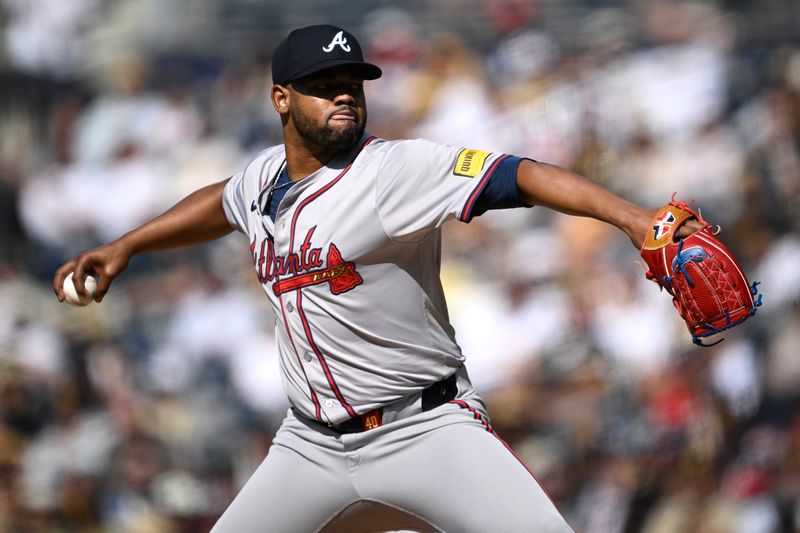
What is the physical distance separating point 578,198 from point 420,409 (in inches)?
27.5

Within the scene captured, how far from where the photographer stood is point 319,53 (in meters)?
2.61

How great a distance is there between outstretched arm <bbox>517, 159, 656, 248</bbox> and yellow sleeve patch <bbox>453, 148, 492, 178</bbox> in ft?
0.38

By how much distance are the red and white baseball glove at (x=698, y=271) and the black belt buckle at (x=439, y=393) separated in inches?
25.7

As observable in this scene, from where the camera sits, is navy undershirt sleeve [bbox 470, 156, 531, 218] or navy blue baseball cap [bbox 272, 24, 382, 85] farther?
navy blue baseball cap [bbox 272, 24, 382, 85]

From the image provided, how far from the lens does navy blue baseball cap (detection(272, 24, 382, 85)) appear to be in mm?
2594

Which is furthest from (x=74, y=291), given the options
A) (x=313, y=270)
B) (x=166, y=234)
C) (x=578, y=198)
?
(x=578, y=198)

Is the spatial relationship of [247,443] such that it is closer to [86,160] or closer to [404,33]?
[86,160]

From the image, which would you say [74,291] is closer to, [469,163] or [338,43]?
[338,43]

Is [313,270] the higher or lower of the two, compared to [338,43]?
lower

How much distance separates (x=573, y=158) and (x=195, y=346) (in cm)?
206

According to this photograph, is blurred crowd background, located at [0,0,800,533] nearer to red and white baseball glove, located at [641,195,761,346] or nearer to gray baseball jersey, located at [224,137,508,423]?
gray baseball jersey, located at [224,137,508,423]

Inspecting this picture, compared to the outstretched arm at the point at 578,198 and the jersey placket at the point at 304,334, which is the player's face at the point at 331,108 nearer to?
the jersey placket at the point at 304,334

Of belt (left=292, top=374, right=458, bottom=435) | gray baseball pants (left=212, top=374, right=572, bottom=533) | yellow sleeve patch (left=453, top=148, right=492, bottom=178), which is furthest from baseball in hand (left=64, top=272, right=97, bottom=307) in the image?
yellow sleeve patch (left=453, top=148, right=492, bottom=178)

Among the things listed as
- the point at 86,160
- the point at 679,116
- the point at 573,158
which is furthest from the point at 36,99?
the point at 679,116
